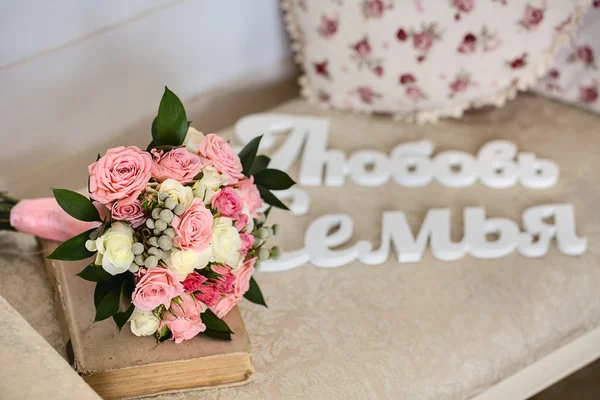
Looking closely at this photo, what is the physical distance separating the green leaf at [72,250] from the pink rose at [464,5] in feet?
2.63

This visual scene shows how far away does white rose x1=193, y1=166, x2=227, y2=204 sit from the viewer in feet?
2.93

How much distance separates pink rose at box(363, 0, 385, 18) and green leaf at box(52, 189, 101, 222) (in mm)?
700

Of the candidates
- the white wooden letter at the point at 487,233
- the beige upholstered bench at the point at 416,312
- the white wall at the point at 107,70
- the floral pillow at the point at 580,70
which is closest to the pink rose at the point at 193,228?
the beige upholstered bench at the point at 416,312

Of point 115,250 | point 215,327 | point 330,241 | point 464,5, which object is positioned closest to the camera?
point 115,250

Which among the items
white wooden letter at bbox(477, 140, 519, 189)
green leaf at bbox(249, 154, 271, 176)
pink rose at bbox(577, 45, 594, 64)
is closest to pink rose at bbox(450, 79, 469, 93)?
white wooden letter at bbox(477, 140, 519, 189)

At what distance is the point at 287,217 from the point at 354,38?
1.26 feet

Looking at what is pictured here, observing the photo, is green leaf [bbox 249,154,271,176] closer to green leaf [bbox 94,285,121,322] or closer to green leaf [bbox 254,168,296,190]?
green leaf [bbox 254,168,296,190]

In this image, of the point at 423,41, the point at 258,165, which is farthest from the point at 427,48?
the point at 258,165

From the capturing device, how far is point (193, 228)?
852 millimetres

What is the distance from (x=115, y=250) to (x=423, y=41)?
0.77m

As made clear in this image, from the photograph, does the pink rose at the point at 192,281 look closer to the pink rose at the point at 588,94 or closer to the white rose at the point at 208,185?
the white rose at the point at 208,185

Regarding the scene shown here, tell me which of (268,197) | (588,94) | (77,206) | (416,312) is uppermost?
(77,206)

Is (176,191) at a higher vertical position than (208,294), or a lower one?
higher

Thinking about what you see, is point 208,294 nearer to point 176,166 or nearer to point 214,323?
point 214,323
